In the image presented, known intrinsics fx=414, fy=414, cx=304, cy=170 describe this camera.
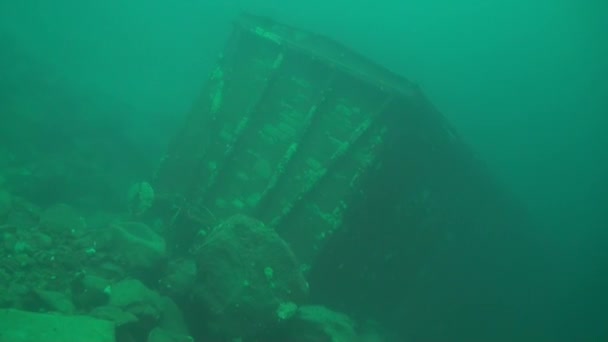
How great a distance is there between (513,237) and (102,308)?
8.84m

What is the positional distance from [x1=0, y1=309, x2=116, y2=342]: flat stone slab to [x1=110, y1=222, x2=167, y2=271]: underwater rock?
1.48 m

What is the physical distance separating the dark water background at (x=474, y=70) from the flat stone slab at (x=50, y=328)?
25.6 ft

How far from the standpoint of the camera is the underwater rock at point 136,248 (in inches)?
201

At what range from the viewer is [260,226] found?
4.82m

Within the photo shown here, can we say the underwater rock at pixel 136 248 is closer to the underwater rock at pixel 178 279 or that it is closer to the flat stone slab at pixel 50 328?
the underwater rock at pixel 178 279

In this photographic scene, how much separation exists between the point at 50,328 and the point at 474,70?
3799cm

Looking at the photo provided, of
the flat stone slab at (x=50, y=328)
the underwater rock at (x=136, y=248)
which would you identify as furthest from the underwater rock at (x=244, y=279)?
the flat stone slab at (x=50, y=328)

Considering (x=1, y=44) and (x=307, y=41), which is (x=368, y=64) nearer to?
(x=307, y=41)

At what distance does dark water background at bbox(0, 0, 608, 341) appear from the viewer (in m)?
14.5

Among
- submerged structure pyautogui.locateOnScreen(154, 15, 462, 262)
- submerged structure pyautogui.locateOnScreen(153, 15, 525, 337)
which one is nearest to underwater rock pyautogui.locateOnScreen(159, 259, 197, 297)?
submerged structure pyautogui.locateOnScreen(153, 15, 525, 337)

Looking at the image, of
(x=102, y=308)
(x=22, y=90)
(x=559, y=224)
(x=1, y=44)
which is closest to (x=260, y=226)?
(x=102, y=308)

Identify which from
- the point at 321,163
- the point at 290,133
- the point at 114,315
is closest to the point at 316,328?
the point at 114,315

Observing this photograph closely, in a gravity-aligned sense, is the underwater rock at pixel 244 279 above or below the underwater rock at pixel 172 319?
above

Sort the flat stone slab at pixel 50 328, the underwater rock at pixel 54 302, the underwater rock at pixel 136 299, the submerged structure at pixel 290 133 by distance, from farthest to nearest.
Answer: the submerged structure at pixel 290 133 → the underwater rock at pixel 136 299 → the underwater rock at pixel 54 302 → the flat stone slab at pixel 50 328
